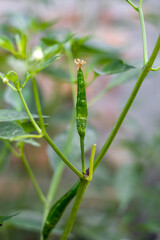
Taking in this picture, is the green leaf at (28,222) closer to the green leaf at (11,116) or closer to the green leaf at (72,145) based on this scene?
the green leaf at (72,145)

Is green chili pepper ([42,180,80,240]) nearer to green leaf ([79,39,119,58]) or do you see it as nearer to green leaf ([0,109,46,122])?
green leaf ([0,109,46,122])

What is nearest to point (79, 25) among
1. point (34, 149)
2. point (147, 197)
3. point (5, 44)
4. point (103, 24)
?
point (103, 24)

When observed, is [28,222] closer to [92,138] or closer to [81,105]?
[92,138]

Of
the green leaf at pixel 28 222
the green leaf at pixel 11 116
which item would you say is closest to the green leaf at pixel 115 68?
the green leaf at pixel 11 116

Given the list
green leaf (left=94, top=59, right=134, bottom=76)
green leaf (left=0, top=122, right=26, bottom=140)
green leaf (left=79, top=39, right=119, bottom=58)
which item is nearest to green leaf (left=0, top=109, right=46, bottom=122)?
green leaf (left=0, top=122, right=26, bottom=140)

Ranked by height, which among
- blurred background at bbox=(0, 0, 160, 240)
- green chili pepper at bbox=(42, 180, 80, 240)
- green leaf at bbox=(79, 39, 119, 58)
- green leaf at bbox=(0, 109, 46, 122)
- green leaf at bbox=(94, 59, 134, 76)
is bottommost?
blurred background at bbox=(0, 0, 160, 240)

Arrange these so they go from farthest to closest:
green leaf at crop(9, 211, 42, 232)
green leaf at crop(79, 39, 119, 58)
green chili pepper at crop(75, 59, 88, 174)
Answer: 1. green leaf at crop(79, 39, 119, 58)
2. green leaf at crop(9, 211, 42, 232)
3. green chili pepper at crop(75, 59, 88, 174)

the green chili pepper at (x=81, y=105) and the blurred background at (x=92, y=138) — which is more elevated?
the green chili pepper at (x=81, y=105)

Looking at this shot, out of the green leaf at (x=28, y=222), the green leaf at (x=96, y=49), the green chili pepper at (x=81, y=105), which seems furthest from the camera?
the green leaf at (x=96, y=49)
